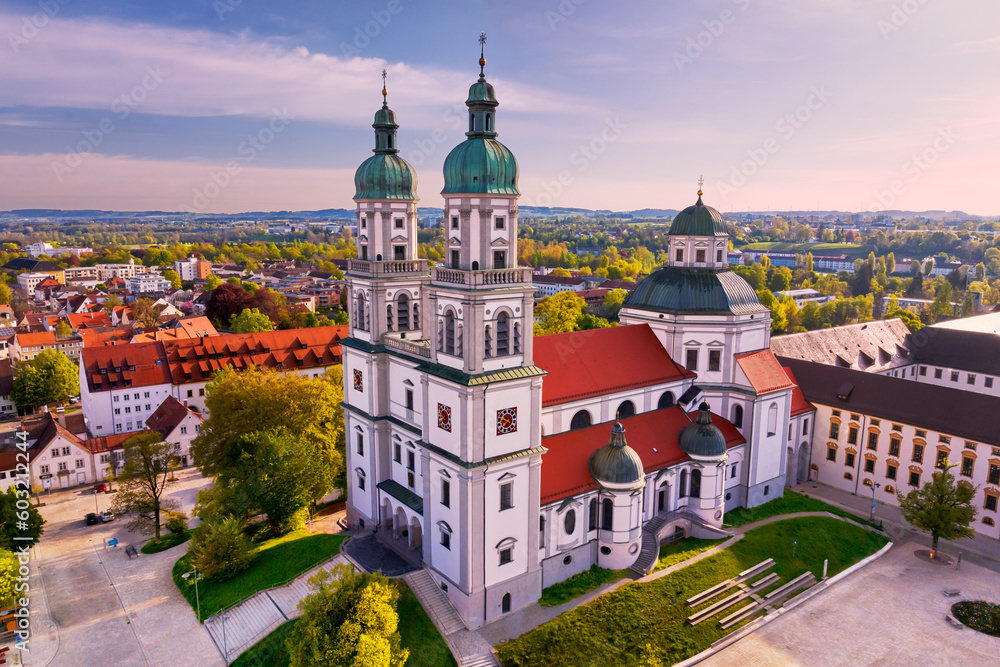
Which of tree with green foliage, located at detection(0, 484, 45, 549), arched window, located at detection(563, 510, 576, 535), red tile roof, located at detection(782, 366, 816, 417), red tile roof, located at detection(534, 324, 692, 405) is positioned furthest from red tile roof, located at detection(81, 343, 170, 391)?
red tile roof, located at detection(782, 366, 816, 417)

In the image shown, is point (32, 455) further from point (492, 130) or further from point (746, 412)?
point (746, 412)

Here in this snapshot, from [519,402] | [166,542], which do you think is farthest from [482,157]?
[166,542]

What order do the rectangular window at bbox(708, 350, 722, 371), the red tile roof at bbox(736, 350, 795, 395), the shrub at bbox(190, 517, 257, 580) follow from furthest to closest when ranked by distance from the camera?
the rectangular window at bbox(708, 350, 722, 371) → the red tile roof at bbox(736, 350, 795, 395) → the shrub at bbox(190, 517, 257, 580)

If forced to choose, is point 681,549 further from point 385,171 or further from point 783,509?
A: point 385,171

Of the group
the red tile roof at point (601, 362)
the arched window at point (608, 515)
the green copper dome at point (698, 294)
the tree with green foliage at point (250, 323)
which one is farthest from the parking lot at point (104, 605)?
the tree with green foliage at point (250, 323)

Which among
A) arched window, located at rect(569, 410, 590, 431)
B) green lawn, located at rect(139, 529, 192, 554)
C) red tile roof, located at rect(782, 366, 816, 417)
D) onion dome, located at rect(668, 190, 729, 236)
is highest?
onion dome, located at rect(668, 190, 729, 236)

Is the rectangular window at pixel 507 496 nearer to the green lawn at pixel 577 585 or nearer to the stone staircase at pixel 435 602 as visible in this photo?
the stone staircase at pixel 435 602

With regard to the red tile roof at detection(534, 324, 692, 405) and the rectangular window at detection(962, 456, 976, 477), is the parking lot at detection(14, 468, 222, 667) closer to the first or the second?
the red tile roof at detection(534, 324, 692, 405)
